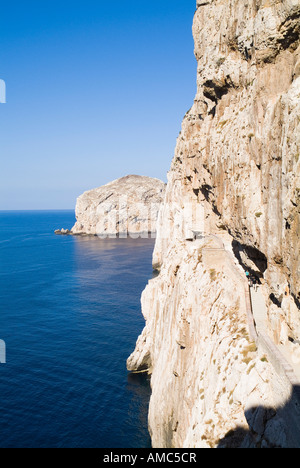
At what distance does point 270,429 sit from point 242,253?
37.6 feet

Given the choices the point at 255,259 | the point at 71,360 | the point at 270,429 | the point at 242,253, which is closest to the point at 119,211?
the point at 71,360

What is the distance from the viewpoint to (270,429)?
14602 millimetres

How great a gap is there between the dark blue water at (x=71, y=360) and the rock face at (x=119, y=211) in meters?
78.7

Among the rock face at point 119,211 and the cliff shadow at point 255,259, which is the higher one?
the rock face at point 119,211

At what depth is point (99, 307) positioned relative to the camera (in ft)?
211

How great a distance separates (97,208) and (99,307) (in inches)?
4377

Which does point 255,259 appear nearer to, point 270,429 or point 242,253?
point 242,253

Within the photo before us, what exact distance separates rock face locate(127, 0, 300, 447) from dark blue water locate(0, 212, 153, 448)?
6754mm

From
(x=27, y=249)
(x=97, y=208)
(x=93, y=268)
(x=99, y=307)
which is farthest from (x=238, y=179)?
(x=97, y=208)

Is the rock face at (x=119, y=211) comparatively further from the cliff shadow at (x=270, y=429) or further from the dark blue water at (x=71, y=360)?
the cliff shadow at (x=270, y=429)

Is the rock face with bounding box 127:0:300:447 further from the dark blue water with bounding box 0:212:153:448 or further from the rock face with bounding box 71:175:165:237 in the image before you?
the rock face with bounding box 71:175:165:237

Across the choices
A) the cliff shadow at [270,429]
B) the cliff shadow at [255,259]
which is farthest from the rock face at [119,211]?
the cliff shadow at [270,429]

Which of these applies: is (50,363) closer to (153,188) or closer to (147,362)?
(147,362)

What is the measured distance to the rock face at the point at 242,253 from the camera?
15.3m
